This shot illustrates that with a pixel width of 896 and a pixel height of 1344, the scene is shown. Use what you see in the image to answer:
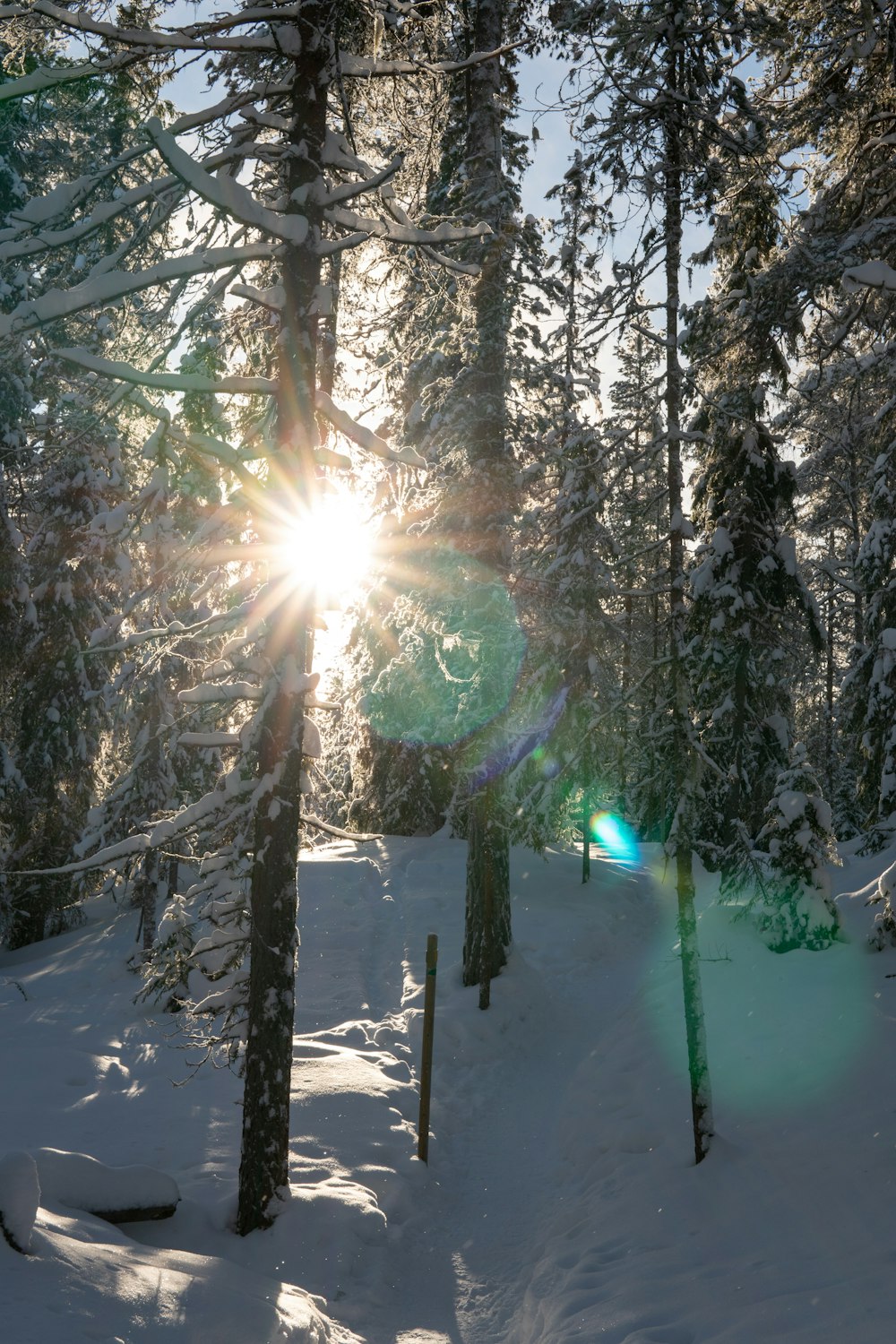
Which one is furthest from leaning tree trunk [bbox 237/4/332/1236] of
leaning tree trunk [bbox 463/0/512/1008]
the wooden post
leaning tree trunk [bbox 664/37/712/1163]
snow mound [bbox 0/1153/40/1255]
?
leaning tree trunk [bbox 463/0/512/1008]

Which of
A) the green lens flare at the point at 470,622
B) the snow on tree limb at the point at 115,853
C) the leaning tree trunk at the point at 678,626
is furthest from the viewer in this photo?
the green lens flare at the point at 470,622

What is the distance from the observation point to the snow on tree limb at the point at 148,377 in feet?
19.5

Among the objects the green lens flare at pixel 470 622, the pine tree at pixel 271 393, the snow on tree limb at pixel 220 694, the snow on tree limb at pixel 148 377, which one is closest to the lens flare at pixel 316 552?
the pine tree at pixel 271 393

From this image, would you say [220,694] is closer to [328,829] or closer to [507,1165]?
[328,829]

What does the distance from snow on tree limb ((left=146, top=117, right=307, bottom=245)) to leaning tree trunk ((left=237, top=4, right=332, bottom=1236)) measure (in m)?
0.51

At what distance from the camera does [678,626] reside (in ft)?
28.8

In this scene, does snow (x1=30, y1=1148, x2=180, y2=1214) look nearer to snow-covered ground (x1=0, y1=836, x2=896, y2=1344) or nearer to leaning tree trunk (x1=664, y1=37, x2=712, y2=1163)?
snow-covered ground (x1=0, y1=836, x2=896, y2=1344)

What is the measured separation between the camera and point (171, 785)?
1841cm

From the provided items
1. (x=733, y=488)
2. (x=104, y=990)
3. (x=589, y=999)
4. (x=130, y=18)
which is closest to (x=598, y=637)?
(x=733, y=488)

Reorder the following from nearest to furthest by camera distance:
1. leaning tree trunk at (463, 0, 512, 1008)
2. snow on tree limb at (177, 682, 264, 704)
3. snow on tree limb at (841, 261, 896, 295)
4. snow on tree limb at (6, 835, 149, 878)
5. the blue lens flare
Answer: snow on tree limb at (6, 835, 149, 878)
snow on tree limb at (177, 682, 264, 704)
snow on tree limb at (841, 261, 896, 295)
leaning tree trunk at (463, 0, 512, 1008)
the blue lens flare

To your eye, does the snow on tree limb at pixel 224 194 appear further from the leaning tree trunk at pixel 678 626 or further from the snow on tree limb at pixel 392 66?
the leaning tree trunk at pixel 678 626

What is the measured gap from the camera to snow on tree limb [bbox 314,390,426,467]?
24.6 ft

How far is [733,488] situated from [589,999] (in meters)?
10.1

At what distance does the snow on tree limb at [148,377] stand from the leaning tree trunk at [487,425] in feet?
23.7
